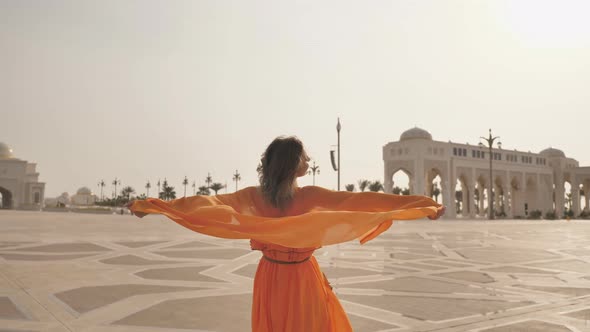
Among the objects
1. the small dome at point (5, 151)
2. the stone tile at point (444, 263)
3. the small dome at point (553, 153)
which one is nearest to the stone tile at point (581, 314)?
the stone tile at point (444, 263)

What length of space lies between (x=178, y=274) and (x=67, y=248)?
5961 millimetres

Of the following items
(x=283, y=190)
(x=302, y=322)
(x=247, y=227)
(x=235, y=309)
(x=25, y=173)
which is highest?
(x=25, y=173)

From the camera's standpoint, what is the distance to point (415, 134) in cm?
6544

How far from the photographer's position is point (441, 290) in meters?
7.47

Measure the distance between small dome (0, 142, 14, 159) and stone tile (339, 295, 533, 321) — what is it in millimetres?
87334

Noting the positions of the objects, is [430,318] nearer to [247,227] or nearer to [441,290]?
[441,290]

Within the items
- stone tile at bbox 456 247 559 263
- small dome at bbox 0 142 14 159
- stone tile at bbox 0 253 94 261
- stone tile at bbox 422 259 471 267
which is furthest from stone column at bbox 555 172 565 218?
small dome at bbox 0 142 14 159

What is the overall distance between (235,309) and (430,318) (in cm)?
244

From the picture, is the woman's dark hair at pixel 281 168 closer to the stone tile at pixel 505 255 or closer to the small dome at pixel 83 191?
the stone tile at pixel 505 255

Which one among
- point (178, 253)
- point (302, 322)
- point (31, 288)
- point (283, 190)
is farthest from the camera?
point (178, 253)

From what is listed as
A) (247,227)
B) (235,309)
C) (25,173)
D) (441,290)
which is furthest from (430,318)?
(25,173)

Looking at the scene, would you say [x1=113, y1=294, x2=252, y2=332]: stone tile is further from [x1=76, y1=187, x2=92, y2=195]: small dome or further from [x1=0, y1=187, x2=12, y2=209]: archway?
[x1=76, y1=187, x2=92, y2=195]: small dome

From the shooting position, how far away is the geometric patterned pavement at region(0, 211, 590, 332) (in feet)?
17.8

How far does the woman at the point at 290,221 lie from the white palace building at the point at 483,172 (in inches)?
2380
